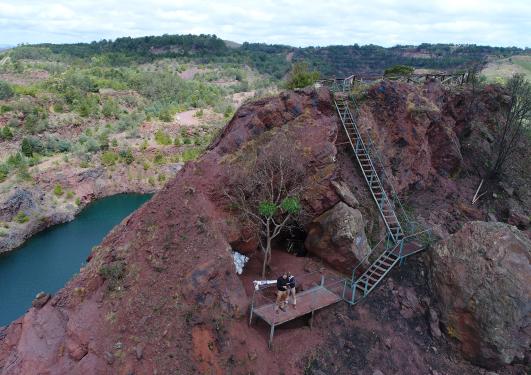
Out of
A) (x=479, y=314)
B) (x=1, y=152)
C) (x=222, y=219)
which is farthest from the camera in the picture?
(x=1, y=152)

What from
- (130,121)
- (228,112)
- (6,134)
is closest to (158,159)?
(130,121)

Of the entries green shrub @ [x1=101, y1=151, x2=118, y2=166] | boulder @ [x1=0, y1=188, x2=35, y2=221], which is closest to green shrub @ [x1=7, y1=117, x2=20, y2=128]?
green shrub @ [x1=101, y1=151, x2=118, y2=166]

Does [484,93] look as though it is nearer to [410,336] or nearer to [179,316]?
[410,336]

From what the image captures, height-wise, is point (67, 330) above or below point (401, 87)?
below

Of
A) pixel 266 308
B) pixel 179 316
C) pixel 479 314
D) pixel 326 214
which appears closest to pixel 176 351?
pixel 179 316

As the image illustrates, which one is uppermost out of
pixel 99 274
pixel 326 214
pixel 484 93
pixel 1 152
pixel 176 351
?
pixel 484 93

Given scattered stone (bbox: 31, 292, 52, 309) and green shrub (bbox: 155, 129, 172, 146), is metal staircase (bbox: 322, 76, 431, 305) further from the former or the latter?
green shrub (bbox: 155, 129, 172, 146)

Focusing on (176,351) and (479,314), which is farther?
(479,314)

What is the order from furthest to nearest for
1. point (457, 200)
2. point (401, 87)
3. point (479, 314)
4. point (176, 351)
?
point (457, 200), point (401, 87), point (479, 314), point (176, 351)
